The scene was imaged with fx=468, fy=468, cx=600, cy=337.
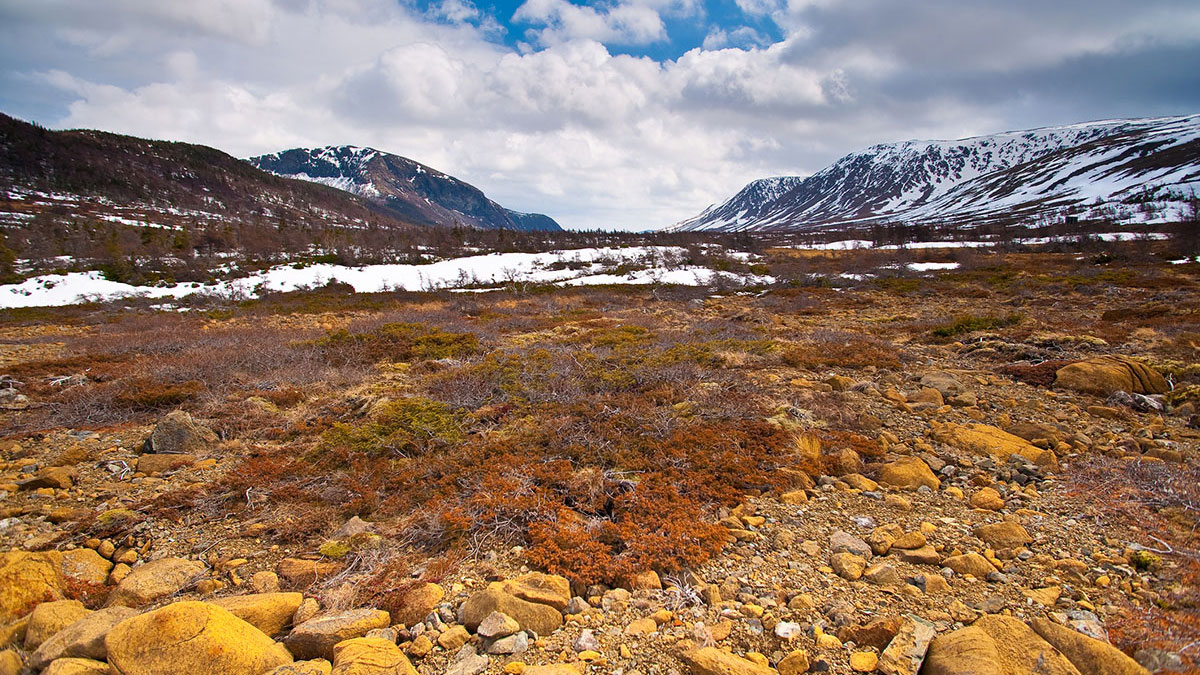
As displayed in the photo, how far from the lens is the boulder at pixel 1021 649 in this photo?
2.19 m

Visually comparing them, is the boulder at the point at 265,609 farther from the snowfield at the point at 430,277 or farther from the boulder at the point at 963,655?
the snowfield at the point at 430,277

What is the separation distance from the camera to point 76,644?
2.38 metres

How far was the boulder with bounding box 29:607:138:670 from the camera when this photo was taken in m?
2.34

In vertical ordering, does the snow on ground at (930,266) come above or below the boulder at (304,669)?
above

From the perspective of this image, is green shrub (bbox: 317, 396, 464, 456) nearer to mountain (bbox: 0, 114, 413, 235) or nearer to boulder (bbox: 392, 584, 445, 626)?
boulder (bbox: 392, 584, 445, 626)

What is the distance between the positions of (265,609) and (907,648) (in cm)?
369

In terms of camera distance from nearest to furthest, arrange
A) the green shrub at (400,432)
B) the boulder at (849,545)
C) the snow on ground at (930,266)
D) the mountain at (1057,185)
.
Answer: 1. the boulder at (849,545)
2. the green shrub at (400,432)
3. the snow on ground at (930,266)
4. the mountain at (1057,185)

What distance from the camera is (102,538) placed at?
151 inches

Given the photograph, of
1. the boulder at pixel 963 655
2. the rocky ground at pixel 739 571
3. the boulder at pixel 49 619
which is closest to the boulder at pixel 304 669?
the rocky ground at pixel 739 571

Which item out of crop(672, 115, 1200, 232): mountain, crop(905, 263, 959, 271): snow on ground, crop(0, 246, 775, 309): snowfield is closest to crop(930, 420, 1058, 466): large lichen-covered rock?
crop(0, 246, 775, 309): snowfield

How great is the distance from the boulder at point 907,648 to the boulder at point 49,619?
4.50 metres

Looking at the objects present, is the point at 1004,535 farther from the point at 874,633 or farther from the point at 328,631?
the point at 328,631

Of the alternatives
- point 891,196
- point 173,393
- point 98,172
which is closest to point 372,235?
point 173,393

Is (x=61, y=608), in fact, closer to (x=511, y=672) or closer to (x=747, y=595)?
(x=511, y=672)
